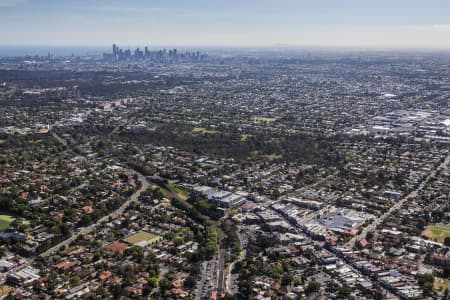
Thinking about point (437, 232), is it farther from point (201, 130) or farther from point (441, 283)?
point (201, 130)

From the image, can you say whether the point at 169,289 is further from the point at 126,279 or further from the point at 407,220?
the point at 407,220

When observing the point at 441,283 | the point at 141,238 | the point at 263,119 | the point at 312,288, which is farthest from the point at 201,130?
the point at 441,283

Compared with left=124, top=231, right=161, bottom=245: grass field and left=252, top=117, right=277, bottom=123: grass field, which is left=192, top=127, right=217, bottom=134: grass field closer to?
left=252, top=117, right=277, bottom=123: grass field

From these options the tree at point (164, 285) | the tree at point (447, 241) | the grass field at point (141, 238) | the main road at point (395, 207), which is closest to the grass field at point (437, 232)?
the tree at point (447, 241)

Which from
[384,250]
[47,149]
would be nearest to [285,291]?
[384,250]

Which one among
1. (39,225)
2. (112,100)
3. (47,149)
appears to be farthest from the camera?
(112,100)

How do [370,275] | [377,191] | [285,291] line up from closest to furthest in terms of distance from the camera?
[285,291]
[370,275]
[377,191]

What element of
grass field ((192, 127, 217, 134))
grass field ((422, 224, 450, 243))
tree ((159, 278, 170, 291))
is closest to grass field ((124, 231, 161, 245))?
tree ((159, 278, 170, 291))
